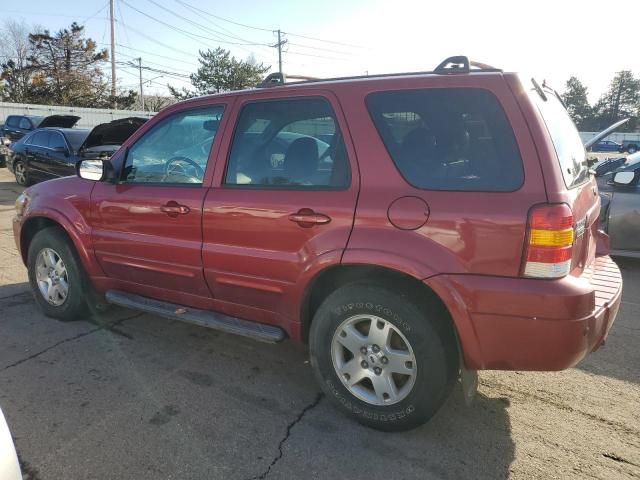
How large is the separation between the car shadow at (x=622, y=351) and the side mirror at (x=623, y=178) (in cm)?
124

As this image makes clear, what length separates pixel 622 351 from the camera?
3.71 meters

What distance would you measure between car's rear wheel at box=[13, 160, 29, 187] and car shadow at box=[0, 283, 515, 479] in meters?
9.31

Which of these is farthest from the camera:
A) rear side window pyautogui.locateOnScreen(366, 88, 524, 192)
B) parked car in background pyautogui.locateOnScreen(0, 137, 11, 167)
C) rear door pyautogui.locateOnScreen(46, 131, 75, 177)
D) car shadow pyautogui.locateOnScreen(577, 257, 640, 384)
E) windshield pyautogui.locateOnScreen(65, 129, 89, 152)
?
parked car in background pyautogui.locateOnScreen(0, 137, 11, 167)

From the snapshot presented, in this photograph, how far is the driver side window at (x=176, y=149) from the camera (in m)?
3.28

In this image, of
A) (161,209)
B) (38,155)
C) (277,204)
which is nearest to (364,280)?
(277,204)

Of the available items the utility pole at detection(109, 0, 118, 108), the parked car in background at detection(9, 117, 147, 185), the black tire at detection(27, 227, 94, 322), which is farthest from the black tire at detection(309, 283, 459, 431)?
the utility pole at detection(109, 0, 118, 108)

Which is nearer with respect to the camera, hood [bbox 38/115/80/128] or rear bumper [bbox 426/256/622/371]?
rear bumper [bbox 426/256/622/371]

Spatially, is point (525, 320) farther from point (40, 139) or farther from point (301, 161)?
point (40, 139)

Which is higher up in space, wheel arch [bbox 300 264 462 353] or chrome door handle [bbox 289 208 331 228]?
chrome door handle [bbox 289 208 331 228]

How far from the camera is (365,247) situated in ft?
8.25

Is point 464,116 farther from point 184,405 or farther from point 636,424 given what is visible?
point 184,405

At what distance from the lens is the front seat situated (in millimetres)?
2830

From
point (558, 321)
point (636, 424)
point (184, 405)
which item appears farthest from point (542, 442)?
point (184, 405)

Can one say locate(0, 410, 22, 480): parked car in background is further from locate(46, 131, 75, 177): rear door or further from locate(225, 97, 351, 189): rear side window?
locate(46, 131, 75, 177): rear door
